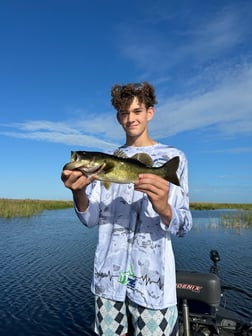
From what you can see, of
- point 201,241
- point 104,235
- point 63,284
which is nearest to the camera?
point 104,235

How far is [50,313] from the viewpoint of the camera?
1249 centimetres

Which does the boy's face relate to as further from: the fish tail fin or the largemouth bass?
the fish tail fin

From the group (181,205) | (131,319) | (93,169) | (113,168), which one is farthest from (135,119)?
(131,319)

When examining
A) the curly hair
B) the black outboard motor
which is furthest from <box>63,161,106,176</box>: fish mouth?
the black outboard motor

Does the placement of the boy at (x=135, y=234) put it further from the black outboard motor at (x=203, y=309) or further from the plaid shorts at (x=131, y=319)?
the black outboard motor at (x=203, y=309)

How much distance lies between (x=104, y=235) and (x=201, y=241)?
24.9 metres

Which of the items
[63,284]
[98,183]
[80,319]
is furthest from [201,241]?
[98,183]

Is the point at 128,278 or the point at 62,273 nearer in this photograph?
the point at 128,278

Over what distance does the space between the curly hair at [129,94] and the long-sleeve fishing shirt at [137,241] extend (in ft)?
1.94

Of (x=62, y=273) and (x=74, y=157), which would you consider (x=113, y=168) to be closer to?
(x=74, y=157)

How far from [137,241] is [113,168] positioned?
2.64ft

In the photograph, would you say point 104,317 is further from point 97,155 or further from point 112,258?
point 97,155

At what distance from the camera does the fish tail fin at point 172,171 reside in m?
3.14

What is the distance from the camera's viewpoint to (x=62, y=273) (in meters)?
17.6
